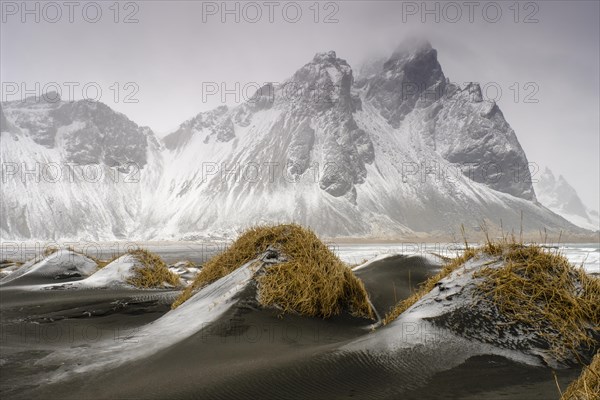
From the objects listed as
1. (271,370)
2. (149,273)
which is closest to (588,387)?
(271,370)

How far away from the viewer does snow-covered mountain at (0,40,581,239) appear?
135375 mm

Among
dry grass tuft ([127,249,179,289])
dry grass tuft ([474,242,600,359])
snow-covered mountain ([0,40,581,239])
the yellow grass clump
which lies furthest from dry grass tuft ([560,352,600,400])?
snow-covered mountain ([0,40,581,239])

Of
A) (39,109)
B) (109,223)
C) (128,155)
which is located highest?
(39,109)

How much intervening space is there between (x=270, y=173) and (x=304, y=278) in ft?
485

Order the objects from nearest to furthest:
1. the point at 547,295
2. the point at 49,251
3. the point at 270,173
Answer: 1. the point at 547,295
2. the point at 49,251
3. the point at 270,173

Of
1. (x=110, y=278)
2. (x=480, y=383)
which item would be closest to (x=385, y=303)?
(x=480, y=383)

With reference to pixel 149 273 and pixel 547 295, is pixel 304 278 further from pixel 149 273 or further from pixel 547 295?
pixel 149 273

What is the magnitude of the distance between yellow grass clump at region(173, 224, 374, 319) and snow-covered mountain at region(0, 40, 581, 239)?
117398 mm

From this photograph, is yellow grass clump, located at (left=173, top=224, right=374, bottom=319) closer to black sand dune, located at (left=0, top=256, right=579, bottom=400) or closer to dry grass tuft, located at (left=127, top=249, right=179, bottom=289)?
black sand dune, located at (left=0, top=256, right=579, bottom=400)

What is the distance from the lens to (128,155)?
173625 millimetres

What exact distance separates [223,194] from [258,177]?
1431 centimetres

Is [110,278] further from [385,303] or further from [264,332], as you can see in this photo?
[264,332]

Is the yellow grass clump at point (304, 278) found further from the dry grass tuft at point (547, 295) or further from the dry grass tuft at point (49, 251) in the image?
the dry grass tuft at point (49, 251)

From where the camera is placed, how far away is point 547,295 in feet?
14.2
